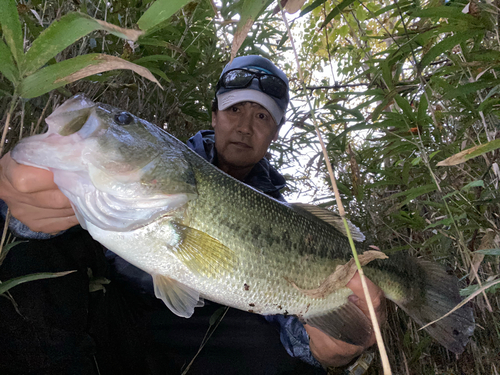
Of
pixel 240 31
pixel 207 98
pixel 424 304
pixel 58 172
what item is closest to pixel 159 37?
pixel 207 98

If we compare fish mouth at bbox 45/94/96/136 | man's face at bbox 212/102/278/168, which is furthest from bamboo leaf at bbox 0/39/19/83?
man's face at bbox 212/102/278/168

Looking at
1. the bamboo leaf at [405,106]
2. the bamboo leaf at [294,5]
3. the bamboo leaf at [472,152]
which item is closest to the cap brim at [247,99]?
the bamboo leaf at [405,106]

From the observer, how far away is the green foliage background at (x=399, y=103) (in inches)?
57.2

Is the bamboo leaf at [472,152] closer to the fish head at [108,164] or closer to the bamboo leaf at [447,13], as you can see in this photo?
the bamboo leaf at [447,13]

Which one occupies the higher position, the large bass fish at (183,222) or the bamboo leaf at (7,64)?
the bamboo leaf at (7,64)

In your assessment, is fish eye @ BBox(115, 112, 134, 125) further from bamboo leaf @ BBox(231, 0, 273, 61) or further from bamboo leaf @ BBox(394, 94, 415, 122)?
bamboo leaf @ BBox(394, 94, 415, 122)

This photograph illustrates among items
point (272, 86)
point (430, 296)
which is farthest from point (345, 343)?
point (272, 86)

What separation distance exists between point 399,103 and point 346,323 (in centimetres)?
127

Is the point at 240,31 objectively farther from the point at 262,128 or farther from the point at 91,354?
the point at 262,128

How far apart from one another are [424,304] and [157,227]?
166cm

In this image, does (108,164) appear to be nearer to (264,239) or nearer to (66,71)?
(66,71)

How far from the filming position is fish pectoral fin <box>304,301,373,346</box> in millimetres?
1571

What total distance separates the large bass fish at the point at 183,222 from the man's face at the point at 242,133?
1.25 m

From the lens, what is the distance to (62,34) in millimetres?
740
